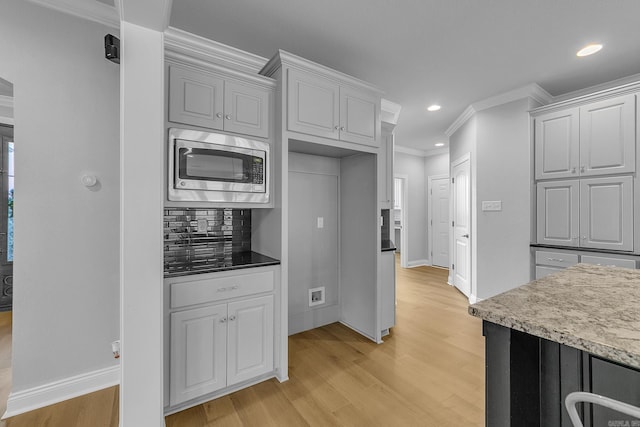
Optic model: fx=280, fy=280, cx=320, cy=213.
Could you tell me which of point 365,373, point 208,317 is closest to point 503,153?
point 365,373

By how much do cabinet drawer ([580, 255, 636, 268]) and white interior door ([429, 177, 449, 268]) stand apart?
10.9ft

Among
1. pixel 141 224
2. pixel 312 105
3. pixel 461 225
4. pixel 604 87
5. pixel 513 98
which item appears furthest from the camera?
pixel 461 225

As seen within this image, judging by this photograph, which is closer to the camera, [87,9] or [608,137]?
[87,9]

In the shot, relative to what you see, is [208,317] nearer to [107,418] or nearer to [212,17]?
[107,418]

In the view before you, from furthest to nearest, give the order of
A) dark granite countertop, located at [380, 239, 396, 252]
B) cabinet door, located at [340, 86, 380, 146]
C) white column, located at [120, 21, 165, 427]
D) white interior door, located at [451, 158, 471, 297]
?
white interior door, located at [451, 158, 471, 297] → dark granite countertop, located at [380, 239, 396, 252] → cabinet door, located at [340, 86, 380, 146] → white column, located at [120, 21, 165, 427]

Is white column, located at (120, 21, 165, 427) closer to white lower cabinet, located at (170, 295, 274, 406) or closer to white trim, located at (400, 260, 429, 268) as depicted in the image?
white lower cabinet, located at (170, 295, 274, 406)

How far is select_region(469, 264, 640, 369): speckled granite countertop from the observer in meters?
0.69

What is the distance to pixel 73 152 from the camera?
1939mm

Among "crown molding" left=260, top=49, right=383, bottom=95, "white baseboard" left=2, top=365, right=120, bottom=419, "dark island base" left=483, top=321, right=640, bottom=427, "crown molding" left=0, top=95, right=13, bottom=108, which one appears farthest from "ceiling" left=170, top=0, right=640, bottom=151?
"white baseboard" left=2, top=365, right=120, bottom=419

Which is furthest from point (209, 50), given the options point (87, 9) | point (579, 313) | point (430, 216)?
point (430, 216)

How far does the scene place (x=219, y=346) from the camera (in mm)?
1864

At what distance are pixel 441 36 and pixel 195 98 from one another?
2.01 metres

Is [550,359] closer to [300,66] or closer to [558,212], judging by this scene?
[300,66]

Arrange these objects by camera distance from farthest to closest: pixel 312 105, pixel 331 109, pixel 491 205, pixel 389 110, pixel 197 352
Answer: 1. pixel 389 110
2. pixel 491 205
3. pixel 331 109
4. pixel 312 105
5. pixel 197 352
